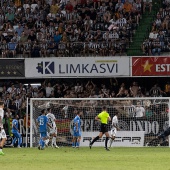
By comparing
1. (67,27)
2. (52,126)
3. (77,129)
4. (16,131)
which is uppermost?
(67,27)

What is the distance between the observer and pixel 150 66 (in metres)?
37.0

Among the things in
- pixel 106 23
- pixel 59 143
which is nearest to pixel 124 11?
pixel 106 23

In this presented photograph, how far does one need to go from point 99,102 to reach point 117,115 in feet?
4.06

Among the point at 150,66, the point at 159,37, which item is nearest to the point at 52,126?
the point at 150,66

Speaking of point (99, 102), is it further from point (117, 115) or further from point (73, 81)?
point (73, 81)

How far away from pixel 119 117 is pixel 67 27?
6.93 metres

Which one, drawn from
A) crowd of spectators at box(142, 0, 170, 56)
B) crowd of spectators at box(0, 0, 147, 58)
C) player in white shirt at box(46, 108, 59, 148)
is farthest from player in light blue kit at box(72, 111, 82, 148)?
crowd of spectators at box(142, 0, 170, 56)

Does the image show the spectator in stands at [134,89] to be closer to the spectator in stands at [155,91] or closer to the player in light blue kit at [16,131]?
the spectator in stands at [155,91]

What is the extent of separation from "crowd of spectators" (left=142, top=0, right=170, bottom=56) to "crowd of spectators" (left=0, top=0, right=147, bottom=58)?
108cm

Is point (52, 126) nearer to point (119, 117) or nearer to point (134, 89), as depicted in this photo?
point (119, 117)

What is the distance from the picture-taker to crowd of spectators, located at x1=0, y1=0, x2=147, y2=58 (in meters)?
37.5

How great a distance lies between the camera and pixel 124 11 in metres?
39.1

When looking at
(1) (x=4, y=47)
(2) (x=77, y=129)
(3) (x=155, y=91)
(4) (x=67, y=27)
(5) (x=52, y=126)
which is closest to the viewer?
(2) (x=77, y=129)

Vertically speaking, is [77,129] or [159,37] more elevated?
[159,37]
